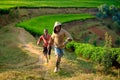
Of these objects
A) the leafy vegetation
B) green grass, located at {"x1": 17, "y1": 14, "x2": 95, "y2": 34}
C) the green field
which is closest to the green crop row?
green grass, located at {"x1": 17, "y1": 14, "x2": 95, "y2": 34}

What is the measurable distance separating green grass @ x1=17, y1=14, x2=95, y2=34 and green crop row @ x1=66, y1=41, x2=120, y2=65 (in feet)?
30.1

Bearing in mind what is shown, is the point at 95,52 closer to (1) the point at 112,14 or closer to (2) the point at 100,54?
(2) the point at 100,54

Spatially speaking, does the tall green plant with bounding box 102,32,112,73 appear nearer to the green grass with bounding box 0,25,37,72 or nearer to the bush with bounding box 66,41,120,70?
the bush with bounding box 66,41,120,70

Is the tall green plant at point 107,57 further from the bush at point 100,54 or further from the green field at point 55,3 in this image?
the green field at point 55,3

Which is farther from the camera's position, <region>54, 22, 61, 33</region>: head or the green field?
the green field

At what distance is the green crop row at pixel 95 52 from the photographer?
19.5m

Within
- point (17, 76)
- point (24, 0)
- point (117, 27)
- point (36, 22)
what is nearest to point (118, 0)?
point (117, 27)

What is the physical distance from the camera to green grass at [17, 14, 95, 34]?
35400 mm

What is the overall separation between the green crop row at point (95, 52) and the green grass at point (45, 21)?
361 inches

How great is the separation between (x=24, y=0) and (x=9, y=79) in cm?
4037

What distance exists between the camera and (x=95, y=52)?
2164 cm

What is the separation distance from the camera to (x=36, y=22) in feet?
132

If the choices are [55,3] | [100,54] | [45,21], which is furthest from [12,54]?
[55,3]

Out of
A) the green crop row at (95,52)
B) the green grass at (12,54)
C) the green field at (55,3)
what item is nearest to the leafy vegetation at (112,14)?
the green field at (55,3)
